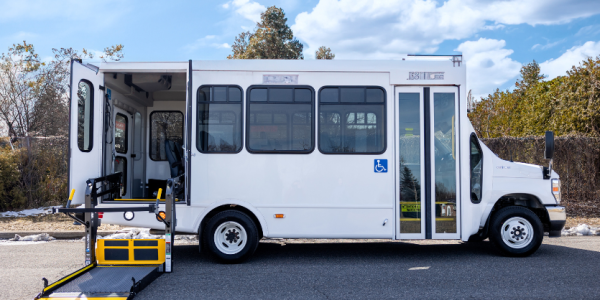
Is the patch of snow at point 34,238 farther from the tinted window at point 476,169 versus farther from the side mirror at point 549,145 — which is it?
the side mirror at point 549,145

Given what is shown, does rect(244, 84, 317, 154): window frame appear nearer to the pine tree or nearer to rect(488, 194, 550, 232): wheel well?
rect(488, 194, 550, 232): wheel well

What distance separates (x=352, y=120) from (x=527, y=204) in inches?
118

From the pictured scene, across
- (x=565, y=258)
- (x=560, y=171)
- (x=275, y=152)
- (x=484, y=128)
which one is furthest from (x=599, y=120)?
(x=484, y=128)

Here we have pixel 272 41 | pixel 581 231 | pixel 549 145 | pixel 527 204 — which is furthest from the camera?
pixel 272 41

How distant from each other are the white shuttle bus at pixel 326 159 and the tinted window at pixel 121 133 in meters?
0.89

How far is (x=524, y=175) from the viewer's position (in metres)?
6.08

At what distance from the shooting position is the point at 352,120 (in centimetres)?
588

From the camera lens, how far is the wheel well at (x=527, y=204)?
6150mm

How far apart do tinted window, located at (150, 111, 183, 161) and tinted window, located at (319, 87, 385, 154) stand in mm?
3221

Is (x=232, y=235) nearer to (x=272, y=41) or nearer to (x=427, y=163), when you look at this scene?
(x=427, y=163)

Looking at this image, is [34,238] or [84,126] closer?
[84,126]

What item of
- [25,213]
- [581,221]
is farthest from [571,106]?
[25,213]

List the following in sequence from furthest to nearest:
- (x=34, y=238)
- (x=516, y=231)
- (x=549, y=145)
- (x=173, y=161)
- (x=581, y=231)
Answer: (x=581, y=231), (x=34, y=238), (x=173, y=161), (x=516, y=231), (x=549, y=145)

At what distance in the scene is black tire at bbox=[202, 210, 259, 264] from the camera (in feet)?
18.8
